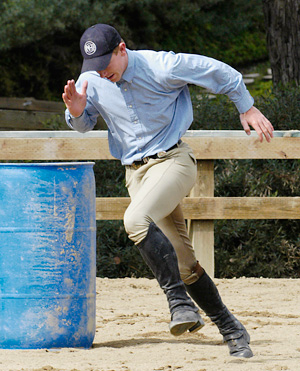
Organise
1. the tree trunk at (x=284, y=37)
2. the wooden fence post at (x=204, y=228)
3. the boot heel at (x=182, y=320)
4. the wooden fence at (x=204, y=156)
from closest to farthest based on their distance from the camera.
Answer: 1. the boot heel at (x=182, y=320)
2. the wooden fence at (x=204, y=156)
3. the wooden fence post at (x=204, y=228)
4. the tree trunk at (x=284, y=37)

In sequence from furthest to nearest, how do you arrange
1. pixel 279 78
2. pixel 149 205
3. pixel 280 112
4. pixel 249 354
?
1. pixel 279 78
2. pixel 280 112
3. pixel 249 354
4. pixel 149 205

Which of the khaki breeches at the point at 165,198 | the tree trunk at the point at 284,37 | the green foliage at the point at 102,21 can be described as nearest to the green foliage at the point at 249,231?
the tree trunk at the point at 284,37

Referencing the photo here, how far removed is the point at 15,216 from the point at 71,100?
736mm

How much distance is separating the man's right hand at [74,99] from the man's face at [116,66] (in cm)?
12

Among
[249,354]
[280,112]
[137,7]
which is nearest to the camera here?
[249,354]

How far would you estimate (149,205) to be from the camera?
371 centimetres

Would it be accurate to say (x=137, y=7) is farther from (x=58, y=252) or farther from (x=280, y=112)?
(x=58, y=252)

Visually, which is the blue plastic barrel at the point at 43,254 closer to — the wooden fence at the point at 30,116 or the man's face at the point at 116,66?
the man's face at the point at 116,66

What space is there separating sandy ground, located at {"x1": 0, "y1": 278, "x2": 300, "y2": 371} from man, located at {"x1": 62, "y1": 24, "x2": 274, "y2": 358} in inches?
8.0

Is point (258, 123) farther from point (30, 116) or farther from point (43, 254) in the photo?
point (30, 116)

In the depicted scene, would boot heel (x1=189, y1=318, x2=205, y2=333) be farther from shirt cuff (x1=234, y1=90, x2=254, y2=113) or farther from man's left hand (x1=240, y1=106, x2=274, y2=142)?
shirt cuff (x1=234, y1=90, x2=254, y2=113)

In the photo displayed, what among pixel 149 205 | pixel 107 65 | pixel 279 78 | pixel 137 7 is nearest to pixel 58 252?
pixel 149 205

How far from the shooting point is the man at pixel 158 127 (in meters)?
3.70

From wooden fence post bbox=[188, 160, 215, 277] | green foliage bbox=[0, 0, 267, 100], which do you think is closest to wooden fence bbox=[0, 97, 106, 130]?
green foliage bbox=[0, 0, 267, 100]
